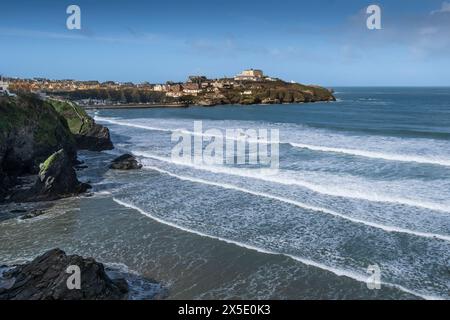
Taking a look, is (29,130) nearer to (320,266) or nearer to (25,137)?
(25,137)

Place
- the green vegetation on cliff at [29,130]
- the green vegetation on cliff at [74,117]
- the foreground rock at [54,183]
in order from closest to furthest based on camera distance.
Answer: the foreground rock at [54,183] → the green vegetation on cliff at [29,130] → the green vegetation on cliff at [74,117]

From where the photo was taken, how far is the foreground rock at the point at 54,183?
21.4 meters

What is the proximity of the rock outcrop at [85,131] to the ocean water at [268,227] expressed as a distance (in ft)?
30.2

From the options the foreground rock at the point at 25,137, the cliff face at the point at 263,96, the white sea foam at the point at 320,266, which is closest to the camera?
the white sea foam at the point at 320,266

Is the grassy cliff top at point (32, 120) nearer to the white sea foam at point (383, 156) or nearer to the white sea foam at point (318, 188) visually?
the white sea foam at point (318, 188)

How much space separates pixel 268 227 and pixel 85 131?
26332mm

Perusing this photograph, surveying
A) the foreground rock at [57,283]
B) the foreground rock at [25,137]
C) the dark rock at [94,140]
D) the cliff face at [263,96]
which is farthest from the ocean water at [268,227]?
the cliff face at [263,96]

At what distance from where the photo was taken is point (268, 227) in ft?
57.2

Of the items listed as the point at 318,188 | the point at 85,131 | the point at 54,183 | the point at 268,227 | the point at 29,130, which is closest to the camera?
the point at 268,227

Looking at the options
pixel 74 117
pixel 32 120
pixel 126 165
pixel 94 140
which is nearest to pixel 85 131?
pixel 94 140

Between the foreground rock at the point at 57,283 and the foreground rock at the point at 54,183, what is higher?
the foreground rock at the point at 54,183

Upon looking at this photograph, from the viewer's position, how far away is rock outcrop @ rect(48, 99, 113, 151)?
38688 millimetres

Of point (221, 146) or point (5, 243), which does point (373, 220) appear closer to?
point (5, 243)
